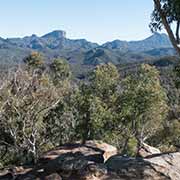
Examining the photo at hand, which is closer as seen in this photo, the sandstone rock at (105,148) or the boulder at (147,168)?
the boulder at (147,168)

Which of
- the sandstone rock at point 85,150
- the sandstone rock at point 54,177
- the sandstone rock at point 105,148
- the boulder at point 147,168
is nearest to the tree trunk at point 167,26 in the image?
the boulder at point 147,168

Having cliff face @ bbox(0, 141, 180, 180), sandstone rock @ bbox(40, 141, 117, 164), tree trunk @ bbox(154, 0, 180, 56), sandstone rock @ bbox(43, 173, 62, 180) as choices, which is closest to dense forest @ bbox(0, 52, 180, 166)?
sandstone rock @ bbox(40, 141, 117, 164)

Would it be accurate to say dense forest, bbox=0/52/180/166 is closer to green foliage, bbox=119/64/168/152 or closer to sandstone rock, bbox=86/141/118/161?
green foliage, bbox=119/64/168/152

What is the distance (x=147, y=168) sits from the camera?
21.3m

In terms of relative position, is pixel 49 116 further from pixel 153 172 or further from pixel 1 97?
pixel 153 172

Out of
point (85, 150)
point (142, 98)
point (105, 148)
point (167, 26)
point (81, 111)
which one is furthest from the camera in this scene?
point (81, 111)

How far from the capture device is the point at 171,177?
20922 mm

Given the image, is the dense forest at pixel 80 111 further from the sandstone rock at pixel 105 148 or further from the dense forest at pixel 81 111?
the sandstone rock at pixel 105 148

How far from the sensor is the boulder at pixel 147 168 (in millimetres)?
20984

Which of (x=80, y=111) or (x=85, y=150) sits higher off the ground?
(x=80, y=111)

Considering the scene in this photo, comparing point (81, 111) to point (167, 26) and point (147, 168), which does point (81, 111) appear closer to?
point (147, 168)

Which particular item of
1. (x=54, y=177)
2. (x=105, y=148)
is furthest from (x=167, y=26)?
(x=105, y=148)

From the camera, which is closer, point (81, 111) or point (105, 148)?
point (105, 148)

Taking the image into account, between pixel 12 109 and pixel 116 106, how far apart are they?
12.0 m
